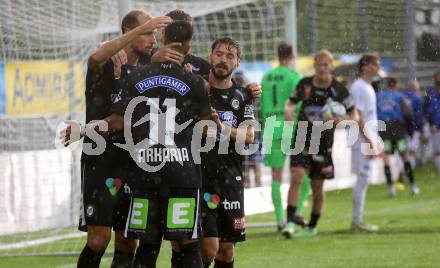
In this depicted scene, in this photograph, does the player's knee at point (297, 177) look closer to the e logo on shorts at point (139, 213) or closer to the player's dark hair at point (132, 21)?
the player's dark hair at point (132, 21)

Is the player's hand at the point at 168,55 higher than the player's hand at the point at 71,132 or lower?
higher

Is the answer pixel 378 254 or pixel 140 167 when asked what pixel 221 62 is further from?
pixel 378 254

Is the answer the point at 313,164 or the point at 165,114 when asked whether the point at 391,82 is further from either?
the point at 165,114

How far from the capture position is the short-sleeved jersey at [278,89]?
14.0 meters

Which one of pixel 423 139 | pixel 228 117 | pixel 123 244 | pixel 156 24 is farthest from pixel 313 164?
pixel 423 139

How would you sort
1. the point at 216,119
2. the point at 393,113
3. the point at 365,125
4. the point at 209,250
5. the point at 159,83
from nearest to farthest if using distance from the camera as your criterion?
the point at 159,83 < the point at 216,119 < the point at 209,250 < the point at 365,125 < the point at 393,113

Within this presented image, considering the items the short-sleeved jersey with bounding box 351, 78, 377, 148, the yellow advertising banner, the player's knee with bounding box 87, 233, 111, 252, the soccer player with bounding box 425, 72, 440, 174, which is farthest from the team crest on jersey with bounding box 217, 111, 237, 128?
the soccer player with bounding box 425, 72, 440, 174

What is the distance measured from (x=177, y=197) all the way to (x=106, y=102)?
1.26m

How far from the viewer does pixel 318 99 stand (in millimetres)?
13070

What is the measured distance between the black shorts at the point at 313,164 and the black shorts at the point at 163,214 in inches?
242

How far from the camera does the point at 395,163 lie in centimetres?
2380

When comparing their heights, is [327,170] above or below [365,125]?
below

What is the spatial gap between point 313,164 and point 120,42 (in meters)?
6.03

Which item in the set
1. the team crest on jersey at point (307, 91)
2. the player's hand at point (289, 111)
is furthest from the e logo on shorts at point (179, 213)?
the team crest on jersey at point (307, 91)
